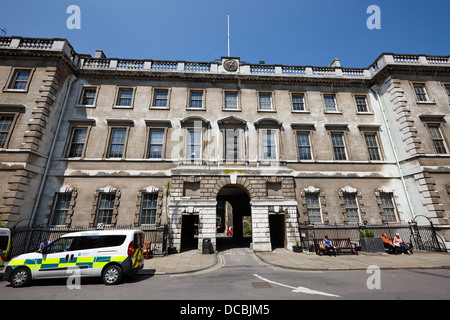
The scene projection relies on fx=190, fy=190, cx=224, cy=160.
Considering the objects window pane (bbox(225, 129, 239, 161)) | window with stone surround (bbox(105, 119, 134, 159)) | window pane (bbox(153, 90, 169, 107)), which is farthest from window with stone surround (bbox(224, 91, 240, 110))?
window with stone surround (bbox(105, 119, 134, 159))

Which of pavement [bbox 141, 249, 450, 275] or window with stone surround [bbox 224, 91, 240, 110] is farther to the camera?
window with stone surround [bbox 224, 91, 240, 110]

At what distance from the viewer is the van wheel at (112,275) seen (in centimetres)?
715

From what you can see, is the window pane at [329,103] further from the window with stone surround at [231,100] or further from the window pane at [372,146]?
the window with stone surround at [231,100]

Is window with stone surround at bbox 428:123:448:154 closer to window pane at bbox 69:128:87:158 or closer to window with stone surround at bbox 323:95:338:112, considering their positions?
window with stone surround at bbox 323:95:338:112

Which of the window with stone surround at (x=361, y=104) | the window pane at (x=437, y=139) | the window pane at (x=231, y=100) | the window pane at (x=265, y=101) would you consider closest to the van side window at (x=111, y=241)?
the window pane at (x=231, y=100)

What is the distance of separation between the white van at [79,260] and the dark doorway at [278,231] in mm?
10918

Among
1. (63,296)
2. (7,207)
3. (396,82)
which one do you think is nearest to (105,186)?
(7,207)

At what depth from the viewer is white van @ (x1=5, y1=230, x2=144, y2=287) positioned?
23.5 feet

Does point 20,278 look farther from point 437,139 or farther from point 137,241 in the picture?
point 437,139

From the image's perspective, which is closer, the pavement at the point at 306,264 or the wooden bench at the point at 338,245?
the pavement at the point at 306,264

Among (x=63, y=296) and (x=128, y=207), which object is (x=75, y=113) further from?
(x=63, y=296)

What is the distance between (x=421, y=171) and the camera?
14.1 meters

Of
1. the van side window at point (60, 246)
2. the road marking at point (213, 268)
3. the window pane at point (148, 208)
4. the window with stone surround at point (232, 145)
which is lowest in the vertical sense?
the road marking at point (213, 268)
